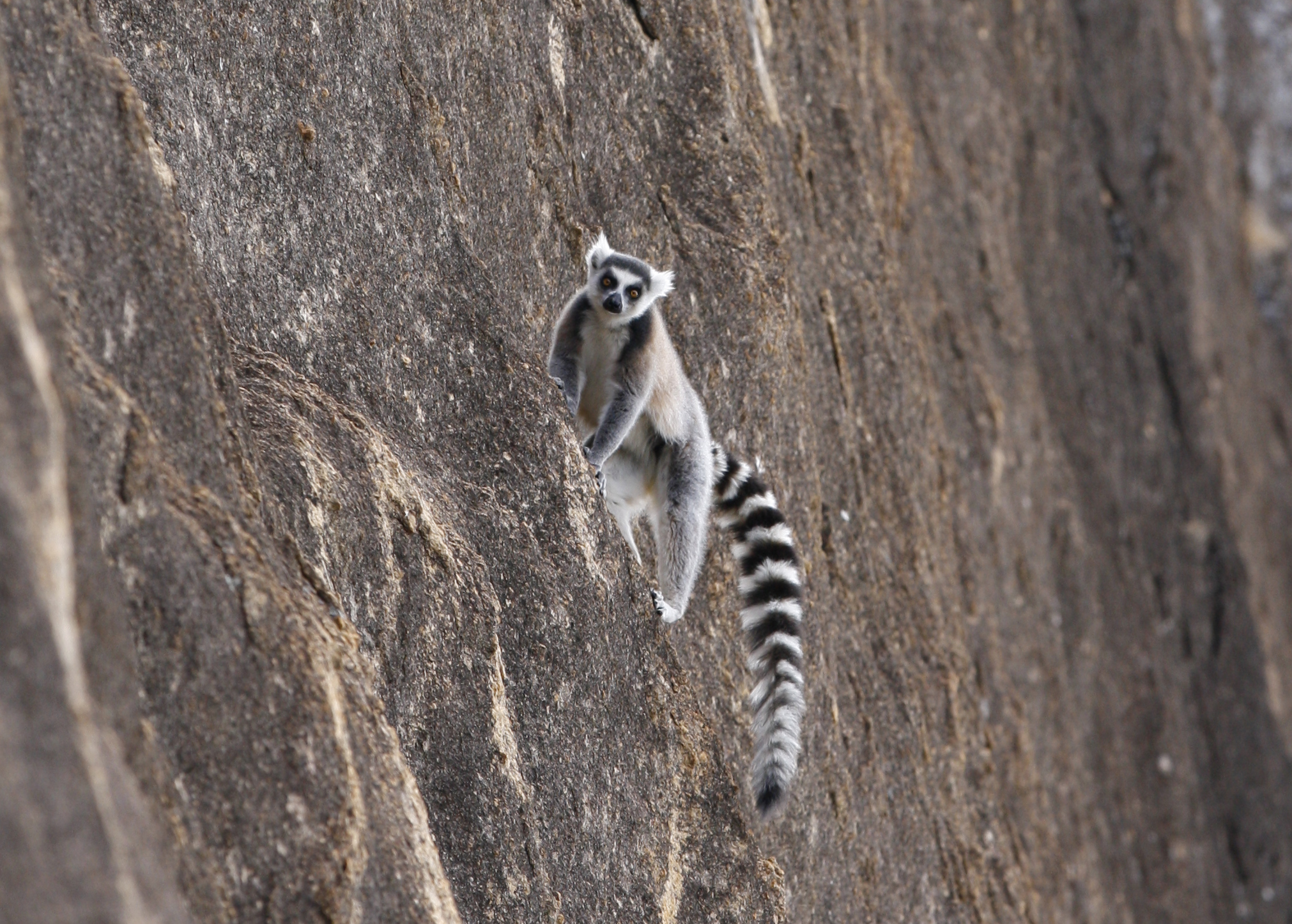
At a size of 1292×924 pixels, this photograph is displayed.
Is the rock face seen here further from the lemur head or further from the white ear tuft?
the white ear tuft

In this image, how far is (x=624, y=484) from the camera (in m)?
5.84

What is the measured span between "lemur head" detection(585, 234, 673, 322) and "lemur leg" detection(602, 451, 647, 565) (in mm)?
612

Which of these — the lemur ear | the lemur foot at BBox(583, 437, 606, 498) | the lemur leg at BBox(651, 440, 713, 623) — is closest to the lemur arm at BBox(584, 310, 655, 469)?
the lemur foot at BBox(583, 437, 606, 498)

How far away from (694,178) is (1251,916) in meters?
11.2

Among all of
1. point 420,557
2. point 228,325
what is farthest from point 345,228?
point 420,557

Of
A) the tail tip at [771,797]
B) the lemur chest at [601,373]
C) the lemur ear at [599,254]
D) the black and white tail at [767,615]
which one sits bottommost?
the tail tip at [771,797]

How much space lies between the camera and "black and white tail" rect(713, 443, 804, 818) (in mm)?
4781

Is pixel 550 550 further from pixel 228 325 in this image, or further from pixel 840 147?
pixel 840 147

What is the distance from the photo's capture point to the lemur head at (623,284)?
561 cm

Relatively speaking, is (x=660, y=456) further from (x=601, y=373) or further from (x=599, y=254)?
(x=599, y=254)

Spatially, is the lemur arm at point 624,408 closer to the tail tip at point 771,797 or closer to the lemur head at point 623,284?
the lemur head at point 623,284

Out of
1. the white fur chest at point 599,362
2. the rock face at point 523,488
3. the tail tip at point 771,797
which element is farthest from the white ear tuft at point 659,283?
the tail tip at point 771,797

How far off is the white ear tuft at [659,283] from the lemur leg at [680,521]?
0.66m

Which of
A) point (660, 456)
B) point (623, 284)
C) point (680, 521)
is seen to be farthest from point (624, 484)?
point (623, 284)
